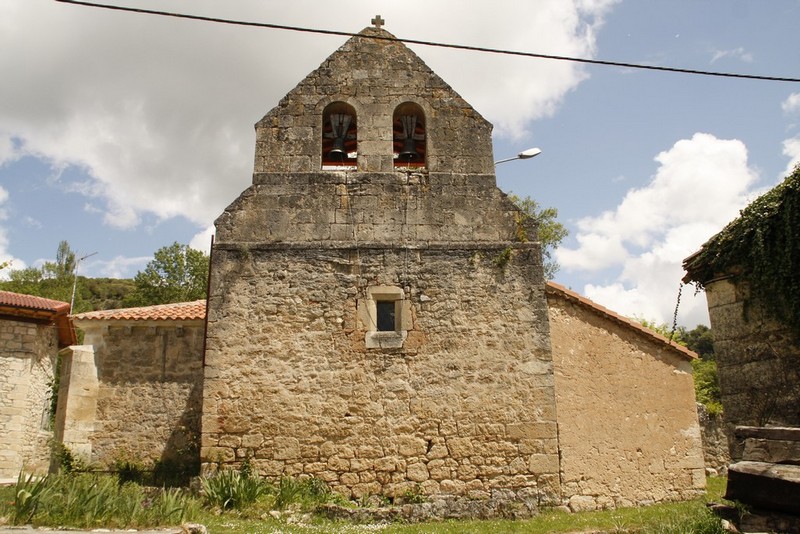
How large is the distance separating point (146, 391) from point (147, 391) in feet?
0.07

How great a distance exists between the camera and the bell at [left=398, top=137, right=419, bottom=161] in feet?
36.8

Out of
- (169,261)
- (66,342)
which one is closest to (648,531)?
(66,342)

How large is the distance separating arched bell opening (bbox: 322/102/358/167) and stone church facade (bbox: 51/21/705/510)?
33mm

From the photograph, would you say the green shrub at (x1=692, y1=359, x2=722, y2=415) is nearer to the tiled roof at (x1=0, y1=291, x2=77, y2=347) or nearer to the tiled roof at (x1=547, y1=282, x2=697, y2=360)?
the tiled roof at (x1=547, y1=282, x2=697, y2=360)

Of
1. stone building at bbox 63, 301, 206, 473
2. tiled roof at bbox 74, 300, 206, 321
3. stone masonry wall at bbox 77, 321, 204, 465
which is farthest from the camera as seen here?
tiled roof at bbox 74, 300, 206, 321

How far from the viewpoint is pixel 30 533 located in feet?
20.6

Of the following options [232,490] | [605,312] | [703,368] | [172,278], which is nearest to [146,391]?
[232,490]

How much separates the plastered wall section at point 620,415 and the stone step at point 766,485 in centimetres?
505

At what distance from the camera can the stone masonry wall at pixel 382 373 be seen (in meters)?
9.54

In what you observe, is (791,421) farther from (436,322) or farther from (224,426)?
(224,426)

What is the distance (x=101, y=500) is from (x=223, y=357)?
2.89m

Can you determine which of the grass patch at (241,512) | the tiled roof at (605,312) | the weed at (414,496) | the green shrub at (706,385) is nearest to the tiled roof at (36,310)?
the grass patch at (241,512)

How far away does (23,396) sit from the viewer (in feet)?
52.2

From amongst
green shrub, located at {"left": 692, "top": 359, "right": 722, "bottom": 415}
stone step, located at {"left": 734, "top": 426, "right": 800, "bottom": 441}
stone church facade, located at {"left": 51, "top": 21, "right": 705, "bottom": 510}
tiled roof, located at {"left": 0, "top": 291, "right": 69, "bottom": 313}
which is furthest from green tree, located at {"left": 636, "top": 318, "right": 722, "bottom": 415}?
tiled roof, located at {"left": 0, "top": 291, "right": 69, "bottom": 313}
